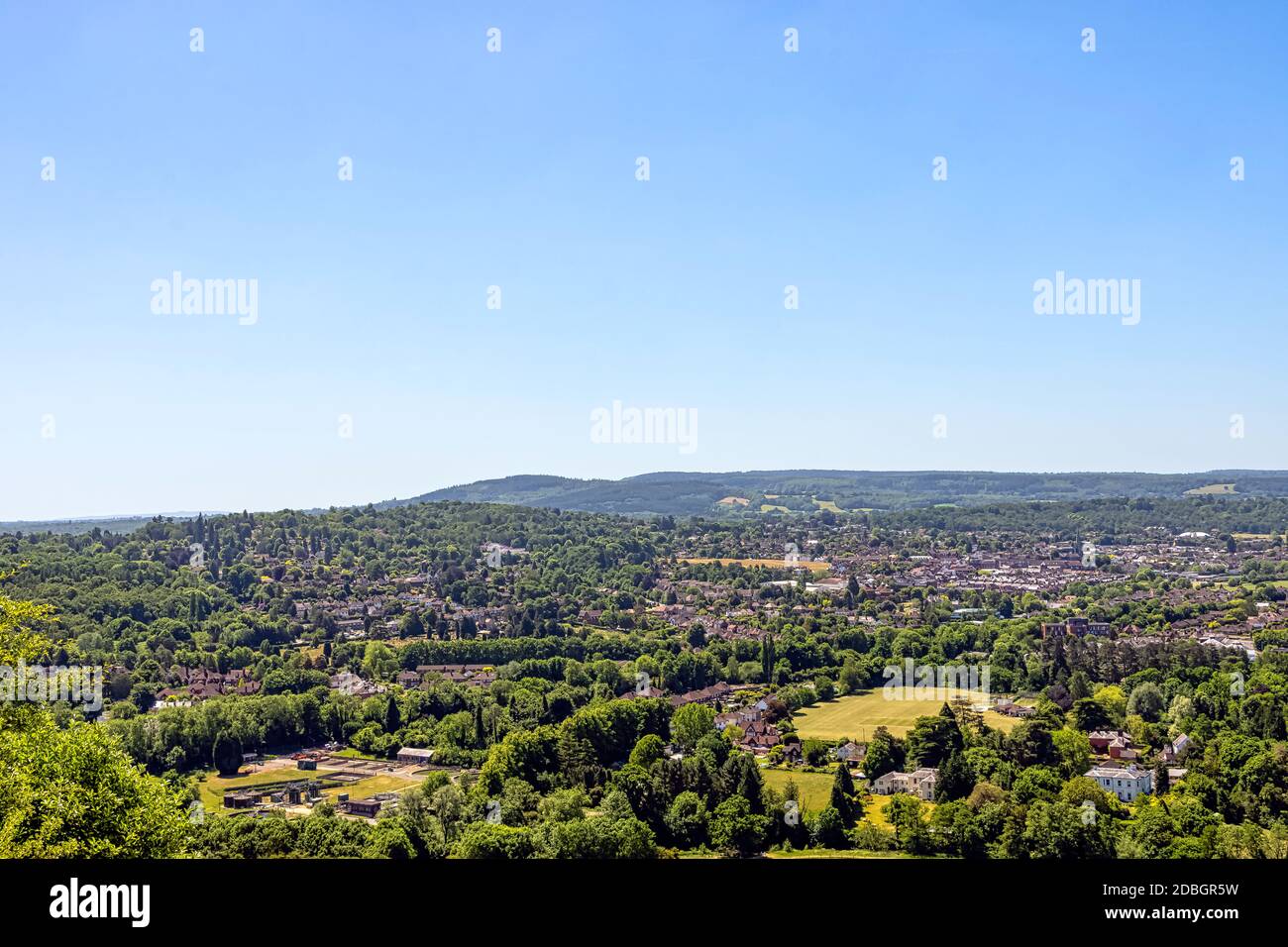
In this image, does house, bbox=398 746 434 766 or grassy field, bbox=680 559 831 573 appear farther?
grassy field, bbox=680 559 831 573

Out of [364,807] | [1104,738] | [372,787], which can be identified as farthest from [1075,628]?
[364,807]

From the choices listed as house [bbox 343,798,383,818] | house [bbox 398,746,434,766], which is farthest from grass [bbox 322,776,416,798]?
house [bbox 398,746,434,766]

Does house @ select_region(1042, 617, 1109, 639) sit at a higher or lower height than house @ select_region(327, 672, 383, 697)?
higher

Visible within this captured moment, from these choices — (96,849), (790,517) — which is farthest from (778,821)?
(790,517)

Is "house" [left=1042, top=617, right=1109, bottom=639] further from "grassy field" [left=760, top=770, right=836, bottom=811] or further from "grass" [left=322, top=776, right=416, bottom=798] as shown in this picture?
"grass" [left=322, top=776, right=416, bottom=798]

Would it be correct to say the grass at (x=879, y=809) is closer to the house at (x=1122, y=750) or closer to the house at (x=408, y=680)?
the house at (x=1122, y=750)

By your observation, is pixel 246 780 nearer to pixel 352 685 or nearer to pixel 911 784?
pixel 352 685
